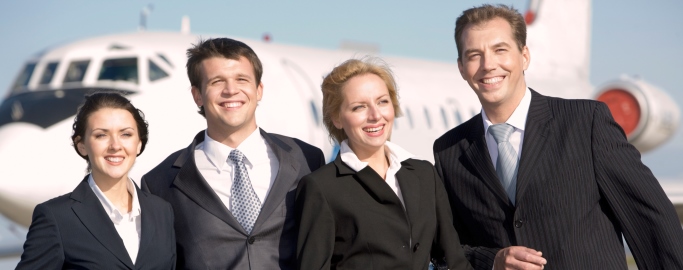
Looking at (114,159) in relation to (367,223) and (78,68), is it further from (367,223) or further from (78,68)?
(78,68)

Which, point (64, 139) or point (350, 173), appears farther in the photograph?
point (64, 139)

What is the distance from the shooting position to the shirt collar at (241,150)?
458cm

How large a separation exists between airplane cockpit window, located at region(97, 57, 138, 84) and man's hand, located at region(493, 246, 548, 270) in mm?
9508

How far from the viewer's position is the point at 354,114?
4.34 meters

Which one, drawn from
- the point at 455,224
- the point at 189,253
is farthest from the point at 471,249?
the point at 189,253

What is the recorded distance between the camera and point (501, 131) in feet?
14.7

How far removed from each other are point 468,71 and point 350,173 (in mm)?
762

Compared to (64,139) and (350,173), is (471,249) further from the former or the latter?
(64,139)

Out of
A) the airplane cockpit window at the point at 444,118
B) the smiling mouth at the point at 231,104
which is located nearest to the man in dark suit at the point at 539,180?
the smiling mouth at the point at 231,104

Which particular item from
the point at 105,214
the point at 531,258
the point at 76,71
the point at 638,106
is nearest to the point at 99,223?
the point at 105,214

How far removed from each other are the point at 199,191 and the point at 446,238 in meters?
1.18

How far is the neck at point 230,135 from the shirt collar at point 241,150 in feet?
0.07

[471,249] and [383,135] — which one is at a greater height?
[383,135]

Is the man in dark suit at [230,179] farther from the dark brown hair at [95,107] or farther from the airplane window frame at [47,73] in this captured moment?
the airplane window frame at [47,73]
